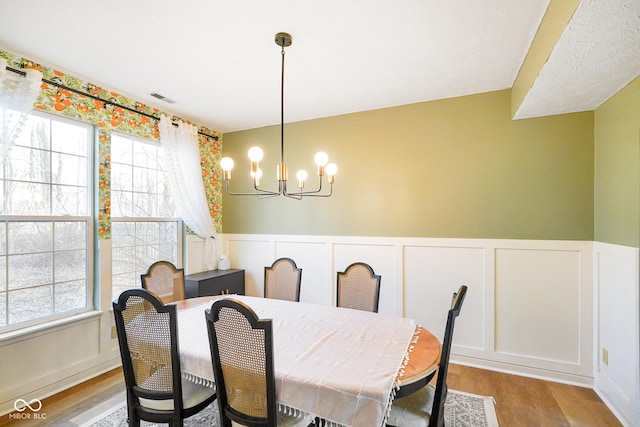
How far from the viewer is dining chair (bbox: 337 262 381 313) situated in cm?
262

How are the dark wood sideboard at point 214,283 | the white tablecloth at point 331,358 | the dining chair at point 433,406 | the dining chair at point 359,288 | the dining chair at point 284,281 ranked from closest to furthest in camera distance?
1. the white tablecloth at point 331,358
2. the dining chair at point 433,406
3. the dining chair at point 359,288
4. the dining chair at point 284,281
5. the dark wood sideboard at point 214,283

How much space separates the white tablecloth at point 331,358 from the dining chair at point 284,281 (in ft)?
1.81

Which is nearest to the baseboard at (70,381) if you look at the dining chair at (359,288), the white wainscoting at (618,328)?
the dining chair at (359,288)

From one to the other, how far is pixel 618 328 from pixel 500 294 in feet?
2.70

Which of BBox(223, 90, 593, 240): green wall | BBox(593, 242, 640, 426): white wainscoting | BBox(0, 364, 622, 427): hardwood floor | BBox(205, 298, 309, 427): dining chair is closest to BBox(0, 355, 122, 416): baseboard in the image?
BBox(0, 364, 622, 427): hardwood floor

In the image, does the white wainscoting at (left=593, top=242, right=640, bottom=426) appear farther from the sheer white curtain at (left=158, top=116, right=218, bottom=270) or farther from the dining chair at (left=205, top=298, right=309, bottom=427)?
the sheer white curtain at (left=158, top=116, right=218, bottom=270)

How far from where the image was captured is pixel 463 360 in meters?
3.07

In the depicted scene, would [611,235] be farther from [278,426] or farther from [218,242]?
[218,242]

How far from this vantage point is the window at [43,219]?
2.35 meters

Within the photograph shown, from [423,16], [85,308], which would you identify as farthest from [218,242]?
[423,16]

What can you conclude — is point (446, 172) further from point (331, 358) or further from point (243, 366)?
point (243, 366)

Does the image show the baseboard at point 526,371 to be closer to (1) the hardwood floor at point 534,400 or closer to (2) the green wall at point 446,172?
(1) the hardwood floor at point 534,400

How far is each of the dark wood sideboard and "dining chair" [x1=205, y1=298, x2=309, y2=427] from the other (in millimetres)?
2166

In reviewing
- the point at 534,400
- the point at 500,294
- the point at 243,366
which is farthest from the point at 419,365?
the point at 500,294
